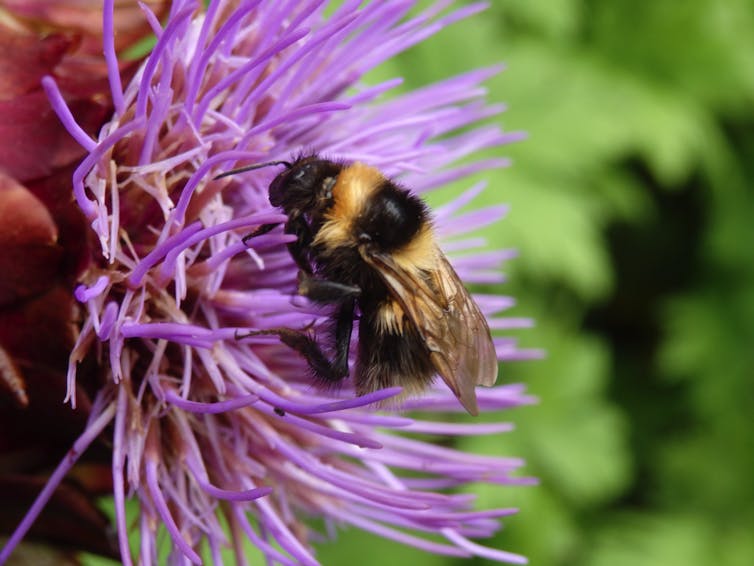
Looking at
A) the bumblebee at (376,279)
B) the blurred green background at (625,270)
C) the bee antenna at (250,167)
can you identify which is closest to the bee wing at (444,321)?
the bumblebee at (376,279)

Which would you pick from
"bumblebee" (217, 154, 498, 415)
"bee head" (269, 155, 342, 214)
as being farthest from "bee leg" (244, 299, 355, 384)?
"bee head" (269, 155, 342, 214)

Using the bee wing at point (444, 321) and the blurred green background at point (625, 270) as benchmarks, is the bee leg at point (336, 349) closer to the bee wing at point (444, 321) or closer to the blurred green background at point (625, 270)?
the bee wing at point (444, 321)

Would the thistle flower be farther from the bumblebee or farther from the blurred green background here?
the blurred green background

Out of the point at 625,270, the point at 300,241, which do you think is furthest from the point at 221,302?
the point at 625,270

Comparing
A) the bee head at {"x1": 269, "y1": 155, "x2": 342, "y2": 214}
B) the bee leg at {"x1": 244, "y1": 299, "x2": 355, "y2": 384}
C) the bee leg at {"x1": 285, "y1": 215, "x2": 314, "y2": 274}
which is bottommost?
the bee leg at {"x1": 244, "y1": 299, "x2": 355, "y2": 384}

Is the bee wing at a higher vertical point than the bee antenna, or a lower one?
lower
